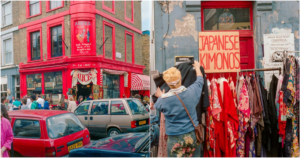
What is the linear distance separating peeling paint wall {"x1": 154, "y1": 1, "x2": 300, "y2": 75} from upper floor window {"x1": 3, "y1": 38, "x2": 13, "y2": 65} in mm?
2361

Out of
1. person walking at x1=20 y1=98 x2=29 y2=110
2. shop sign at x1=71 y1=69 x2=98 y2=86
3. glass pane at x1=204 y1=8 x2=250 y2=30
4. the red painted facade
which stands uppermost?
glass pane at x1=204 y1=8 x2=250 y2=30

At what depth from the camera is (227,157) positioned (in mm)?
3385

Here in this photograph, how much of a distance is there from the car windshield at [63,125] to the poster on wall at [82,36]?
38.3 inches

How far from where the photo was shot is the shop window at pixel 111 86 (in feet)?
11.1

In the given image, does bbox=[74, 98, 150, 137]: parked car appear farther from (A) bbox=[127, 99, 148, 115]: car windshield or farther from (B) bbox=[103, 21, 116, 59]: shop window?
(B) bbox=[103, 21, 116, 59]: shop window

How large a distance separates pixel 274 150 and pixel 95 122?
9.74 ft

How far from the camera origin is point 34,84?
3.47m

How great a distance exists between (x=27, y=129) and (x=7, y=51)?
4.40ft

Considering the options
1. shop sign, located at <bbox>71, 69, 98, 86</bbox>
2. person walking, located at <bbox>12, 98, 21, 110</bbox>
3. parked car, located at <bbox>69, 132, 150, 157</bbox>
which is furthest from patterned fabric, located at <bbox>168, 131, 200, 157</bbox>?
person walking, located at <bbox>12, 98, 21, 110</bbox>

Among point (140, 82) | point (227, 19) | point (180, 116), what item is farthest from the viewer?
point (227, 19)

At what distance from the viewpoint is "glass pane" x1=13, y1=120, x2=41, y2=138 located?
3178 mm

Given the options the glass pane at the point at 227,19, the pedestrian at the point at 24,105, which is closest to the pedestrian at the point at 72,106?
the pedestrian at the point at 24,105

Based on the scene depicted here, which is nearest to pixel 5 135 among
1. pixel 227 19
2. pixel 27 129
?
pixel 27 129

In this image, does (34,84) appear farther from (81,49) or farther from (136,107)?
(136,107)
